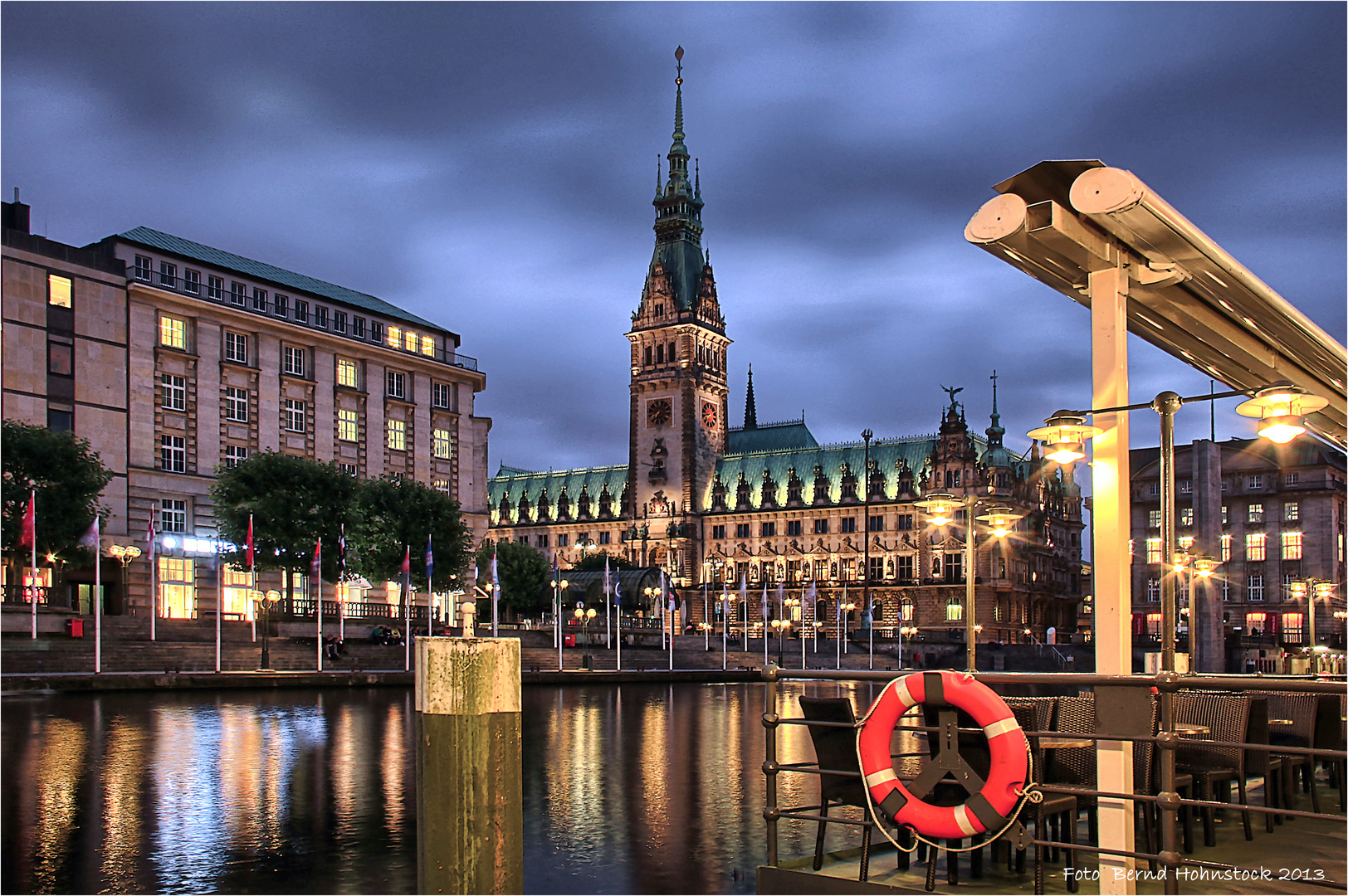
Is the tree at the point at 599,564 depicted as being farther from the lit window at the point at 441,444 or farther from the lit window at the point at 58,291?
the lit window at the point at 58,291

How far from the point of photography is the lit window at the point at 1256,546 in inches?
4734

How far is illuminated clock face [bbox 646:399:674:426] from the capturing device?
514 feet

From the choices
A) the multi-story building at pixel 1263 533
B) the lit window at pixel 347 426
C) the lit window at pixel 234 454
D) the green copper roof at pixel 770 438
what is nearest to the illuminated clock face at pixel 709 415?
the green copper roof at pixel 770 438

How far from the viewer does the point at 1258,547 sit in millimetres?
120688

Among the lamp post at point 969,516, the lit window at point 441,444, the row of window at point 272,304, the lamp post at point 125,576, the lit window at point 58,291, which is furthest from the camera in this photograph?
the lit window at point 441,444

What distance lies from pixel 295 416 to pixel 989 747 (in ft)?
263

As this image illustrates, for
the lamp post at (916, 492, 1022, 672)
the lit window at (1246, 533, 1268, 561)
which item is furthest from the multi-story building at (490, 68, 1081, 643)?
the lamp post at (916, 492, 1022, 672)

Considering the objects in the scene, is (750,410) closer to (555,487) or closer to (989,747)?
(555,487)

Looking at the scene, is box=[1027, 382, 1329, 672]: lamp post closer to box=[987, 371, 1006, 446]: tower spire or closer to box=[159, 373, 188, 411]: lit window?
box=[159, 373, 188, 411]: lit window

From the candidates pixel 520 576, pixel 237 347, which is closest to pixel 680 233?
pixel 520 576

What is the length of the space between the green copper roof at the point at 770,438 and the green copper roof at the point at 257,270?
78.2 meters

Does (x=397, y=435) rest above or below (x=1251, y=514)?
above

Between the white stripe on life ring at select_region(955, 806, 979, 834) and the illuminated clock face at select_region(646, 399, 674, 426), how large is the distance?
148330 millimetres

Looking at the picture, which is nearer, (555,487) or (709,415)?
(709,415)
